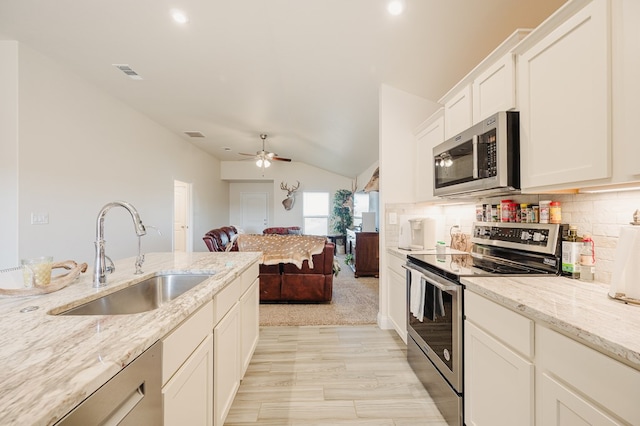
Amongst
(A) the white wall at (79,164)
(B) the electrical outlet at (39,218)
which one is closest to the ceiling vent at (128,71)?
(A) the white wall at (79,164)

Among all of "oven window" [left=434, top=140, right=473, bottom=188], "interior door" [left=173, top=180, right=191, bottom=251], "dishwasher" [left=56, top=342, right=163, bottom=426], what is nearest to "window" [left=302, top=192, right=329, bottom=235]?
"interior door" [left=173, top=180, right=191, bottom=251]

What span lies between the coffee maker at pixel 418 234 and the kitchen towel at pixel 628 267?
1.54 metres

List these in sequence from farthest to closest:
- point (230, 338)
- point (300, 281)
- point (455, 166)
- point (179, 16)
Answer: point (300, 281)
point (179, 16)
point (455, 166)
point (230, 338)

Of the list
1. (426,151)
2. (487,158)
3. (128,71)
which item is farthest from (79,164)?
(487,158)

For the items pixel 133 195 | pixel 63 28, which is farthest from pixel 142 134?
pixel 63 28

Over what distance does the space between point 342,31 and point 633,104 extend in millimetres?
1949

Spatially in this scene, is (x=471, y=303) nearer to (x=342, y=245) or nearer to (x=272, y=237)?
(x=272, y=237)

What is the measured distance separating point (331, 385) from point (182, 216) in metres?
5.93

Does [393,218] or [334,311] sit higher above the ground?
[393,218]

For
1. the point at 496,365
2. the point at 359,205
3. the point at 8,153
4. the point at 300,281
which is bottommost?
the point at 300,281

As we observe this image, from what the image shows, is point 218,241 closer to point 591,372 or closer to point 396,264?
point 396,264

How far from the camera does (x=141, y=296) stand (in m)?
1.50

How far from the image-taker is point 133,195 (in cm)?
448

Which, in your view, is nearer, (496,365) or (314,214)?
(496,365)
